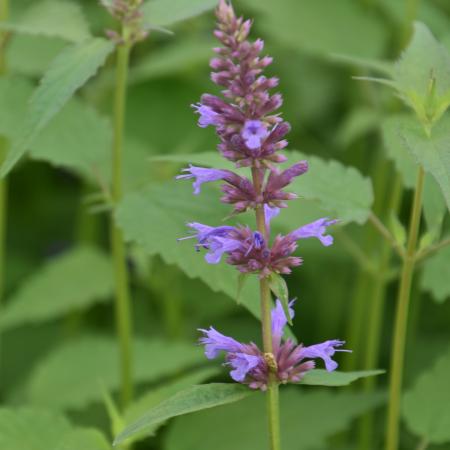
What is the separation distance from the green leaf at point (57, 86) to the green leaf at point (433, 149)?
2.57 ft

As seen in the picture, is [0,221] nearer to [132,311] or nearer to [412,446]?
[132,311]

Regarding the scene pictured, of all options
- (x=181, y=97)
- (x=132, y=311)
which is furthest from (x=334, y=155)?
(x=132, y=311)

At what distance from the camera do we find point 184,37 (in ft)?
16.2

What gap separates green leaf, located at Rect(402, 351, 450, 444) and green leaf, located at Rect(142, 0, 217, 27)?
1.28m

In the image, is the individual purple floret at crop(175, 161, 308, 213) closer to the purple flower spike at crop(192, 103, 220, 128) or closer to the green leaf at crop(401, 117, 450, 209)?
the purple flower spike at crop(192, 103, 220, 128)

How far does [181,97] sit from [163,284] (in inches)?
59.3

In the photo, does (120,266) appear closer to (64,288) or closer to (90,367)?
(90,367)

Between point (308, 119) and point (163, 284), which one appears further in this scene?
point (308, 119)

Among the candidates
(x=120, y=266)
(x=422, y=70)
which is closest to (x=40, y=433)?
(x=120, y=266)

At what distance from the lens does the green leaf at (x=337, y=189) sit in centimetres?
224

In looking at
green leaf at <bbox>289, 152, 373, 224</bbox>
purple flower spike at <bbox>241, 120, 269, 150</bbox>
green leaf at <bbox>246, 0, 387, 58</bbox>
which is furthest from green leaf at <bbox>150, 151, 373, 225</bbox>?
green leaf at <bbox>246, 0, 387, 58</bbox>

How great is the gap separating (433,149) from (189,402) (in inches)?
30.3

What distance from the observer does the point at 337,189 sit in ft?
7.59

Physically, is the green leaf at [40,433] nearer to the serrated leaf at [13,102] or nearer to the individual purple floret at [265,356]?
the individual purple floret at [265,356]
